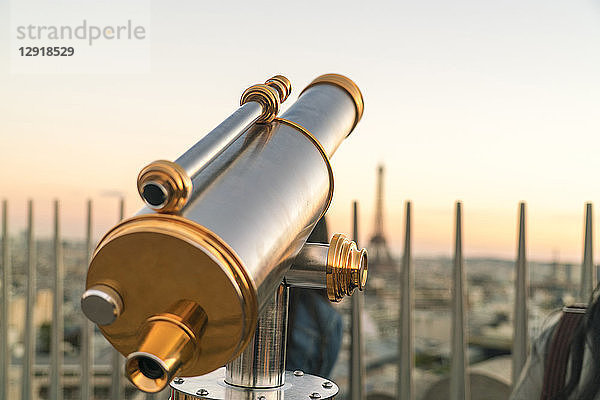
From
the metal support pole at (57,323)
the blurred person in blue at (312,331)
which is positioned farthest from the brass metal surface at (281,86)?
the metal support pole at (57,323)

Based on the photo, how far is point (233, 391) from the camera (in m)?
0.37

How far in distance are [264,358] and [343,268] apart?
0.07 m

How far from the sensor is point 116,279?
27 centimetres

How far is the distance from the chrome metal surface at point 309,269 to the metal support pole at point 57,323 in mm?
971

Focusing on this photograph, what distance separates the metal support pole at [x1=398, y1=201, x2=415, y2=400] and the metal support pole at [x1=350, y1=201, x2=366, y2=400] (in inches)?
2.6

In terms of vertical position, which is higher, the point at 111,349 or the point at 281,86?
the point at 281,86

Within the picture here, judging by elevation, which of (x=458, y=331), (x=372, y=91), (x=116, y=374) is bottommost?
(x=116, y=374)

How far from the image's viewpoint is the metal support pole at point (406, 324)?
1062mm

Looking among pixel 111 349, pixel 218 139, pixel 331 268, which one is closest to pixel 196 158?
pixel 218 139

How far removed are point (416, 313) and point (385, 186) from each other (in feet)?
0.84

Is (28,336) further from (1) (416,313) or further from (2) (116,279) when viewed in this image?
(2) (116,279)

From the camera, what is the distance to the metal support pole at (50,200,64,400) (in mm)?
1238

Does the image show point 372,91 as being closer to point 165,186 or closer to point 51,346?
point 51,346

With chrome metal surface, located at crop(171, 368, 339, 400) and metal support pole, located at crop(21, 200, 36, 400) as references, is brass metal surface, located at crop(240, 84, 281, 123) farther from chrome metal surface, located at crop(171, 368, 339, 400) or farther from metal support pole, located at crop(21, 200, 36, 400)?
metal support pole, located at crop(21, 200, 36, 400)
